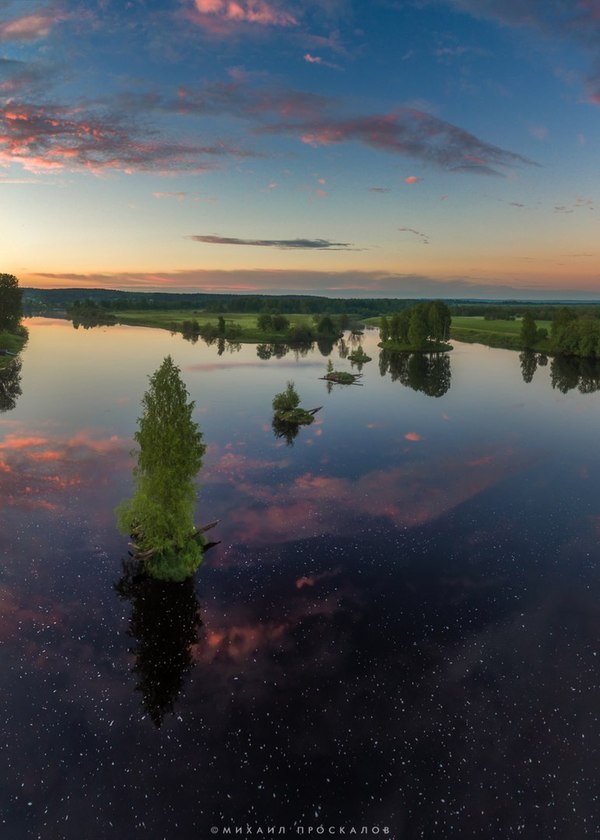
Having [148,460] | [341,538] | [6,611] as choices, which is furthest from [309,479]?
[6,611]

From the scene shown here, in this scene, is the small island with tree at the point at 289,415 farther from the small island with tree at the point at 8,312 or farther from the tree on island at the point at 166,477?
the small island with tree at the point at 8,312

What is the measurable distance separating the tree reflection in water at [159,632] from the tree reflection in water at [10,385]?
199ft

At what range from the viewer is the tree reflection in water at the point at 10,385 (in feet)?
280

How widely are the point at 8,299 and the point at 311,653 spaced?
138m

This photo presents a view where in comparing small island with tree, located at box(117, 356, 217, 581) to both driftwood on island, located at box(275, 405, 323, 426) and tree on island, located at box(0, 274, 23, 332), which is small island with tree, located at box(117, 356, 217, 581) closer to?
driftwood on island, located at box(275, 405, 323, 426)

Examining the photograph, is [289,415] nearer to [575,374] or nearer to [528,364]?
[575,374]

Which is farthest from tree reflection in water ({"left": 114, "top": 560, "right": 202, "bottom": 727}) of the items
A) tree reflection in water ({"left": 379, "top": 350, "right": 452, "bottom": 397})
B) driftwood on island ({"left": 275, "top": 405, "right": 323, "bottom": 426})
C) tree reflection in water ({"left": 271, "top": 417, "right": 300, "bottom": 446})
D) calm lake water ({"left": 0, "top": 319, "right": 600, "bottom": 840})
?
tree reflection in water ({"left": 379, "top": 350, "right": 452, "bottom": 397})

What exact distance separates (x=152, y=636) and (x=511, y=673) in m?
21.8

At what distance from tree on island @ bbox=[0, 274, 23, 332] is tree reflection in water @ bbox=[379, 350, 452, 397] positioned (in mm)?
102782

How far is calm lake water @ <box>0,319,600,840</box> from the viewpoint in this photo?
69.1 feet

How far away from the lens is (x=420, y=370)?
13188cm

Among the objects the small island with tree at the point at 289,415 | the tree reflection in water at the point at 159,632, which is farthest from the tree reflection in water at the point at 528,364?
the tree reflection in water at the point at 159,632

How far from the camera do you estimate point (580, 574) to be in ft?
124

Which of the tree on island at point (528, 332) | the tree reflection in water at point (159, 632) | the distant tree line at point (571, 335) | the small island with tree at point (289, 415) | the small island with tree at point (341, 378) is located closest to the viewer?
the tree reflection in water at point (159, 632)
